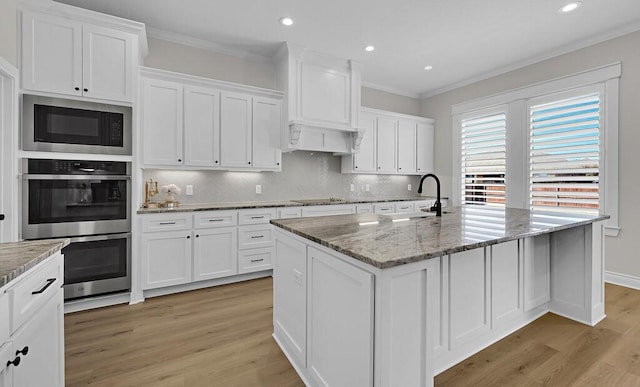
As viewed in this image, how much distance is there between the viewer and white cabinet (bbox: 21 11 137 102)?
2432 millimetres

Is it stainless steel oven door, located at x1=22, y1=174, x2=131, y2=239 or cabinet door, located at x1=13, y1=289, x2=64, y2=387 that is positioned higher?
stainless steel oven door, located at x1=22, y1=174, x2=131, y2=239

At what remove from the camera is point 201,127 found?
11.3ft

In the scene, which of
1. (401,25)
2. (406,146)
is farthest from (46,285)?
(406,146)

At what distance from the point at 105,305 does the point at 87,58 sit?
236cm

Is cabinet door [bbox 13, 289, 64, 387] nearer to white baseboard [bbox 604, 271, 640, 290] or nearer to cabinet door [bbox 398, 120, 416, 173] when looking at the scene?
cabinet door [bbox 398, 120, 416, 173]

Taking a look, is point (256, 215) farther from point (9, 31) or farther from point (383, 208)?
point (9, 31)

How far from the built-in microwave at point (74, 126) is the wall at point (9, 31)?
0.32 meters

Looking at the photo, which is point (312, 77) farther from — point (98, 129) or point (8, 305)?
point (8, 305)

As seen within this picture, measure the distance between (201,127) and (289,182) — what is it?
151cm

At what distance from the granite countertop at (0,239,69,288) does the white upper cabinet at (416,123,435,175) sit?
17.5 ft

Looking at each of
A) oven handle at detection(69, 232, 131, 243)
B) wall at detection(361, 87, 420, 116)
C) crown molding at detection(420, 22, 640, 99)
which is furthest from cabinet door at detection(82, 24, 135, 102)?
crown molding at detection(420, 22, 640, 99)

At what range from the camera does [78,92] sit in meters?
2.59

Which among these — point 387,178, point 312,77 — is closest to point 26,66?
point 312,77

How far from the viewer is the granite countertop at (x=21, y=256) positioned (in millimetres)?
981
